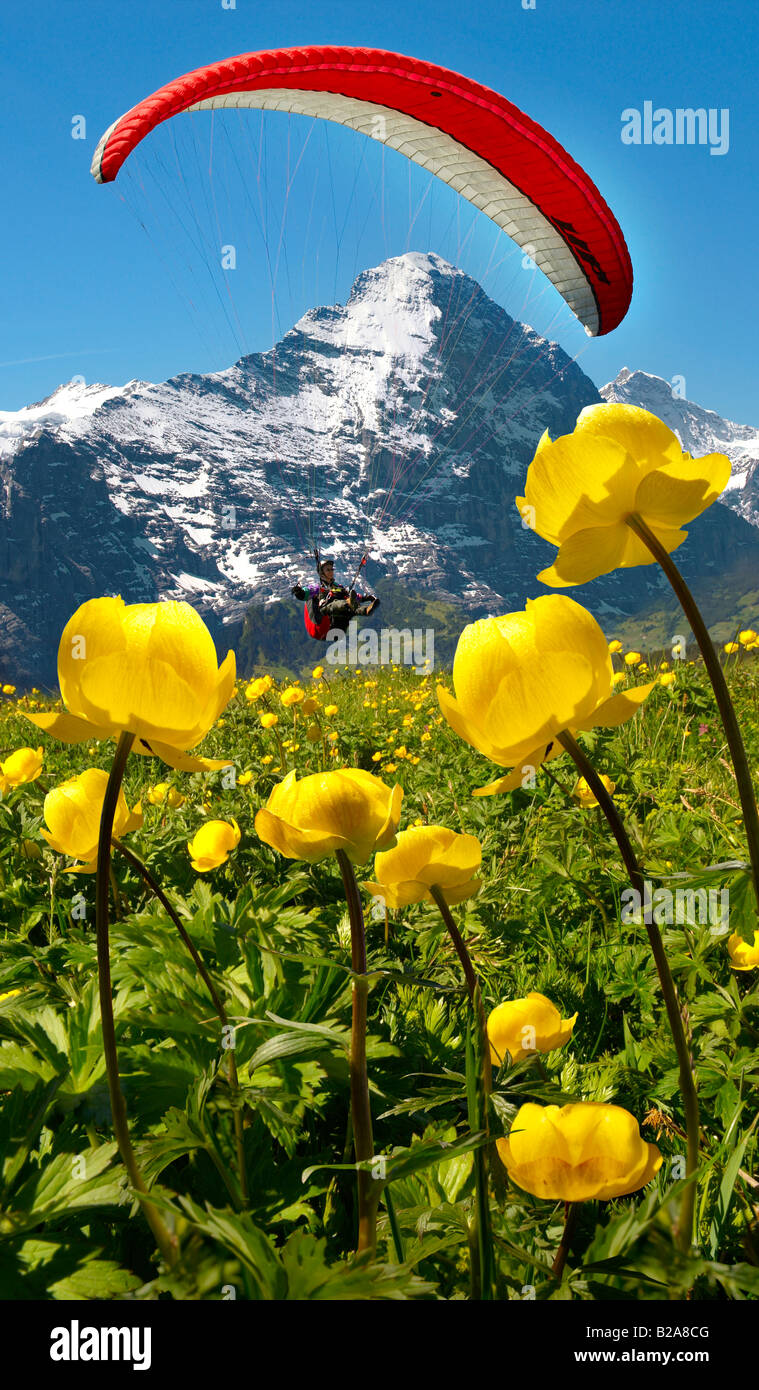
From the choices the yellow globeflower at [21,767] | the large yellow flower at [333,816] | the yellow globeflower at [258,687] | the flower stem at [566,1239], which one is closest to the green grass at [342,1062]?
the flower stem at [566,1239]

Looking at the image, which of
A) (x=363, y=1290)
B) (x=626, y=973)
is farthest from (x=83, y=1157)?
(x=626, y=973)

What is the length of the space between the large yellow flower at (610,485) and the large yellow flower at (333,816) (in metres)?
0.33

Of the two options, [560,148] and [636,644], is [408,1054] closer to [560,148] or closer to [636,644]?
[560,148]

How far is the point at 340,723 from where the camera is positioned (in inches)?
202

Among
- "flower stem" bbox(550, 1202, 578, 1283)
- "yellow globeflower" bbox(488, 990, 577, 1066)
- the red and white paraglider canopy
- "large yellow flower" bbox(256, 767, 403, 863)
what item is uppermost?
the red and white paraglider canopy

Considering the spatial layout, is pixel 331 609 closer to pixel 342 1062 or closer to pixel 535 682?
pixel 342 1062

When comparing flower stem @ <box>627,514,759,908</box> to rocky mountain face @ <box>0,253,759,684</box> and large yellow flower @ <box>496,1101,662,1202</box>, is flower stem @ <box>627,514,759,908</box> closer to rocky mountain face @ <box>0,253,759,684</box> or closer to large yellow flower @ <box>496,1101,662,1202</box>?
large yellow flower @ <box>496,1101,662,1202</box>

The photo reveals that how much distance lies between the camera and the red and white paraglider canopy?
19.0 ft

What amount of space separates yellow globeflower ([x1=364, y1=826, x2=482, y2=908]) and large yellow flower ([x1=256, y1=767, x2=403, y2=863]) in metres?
0.08

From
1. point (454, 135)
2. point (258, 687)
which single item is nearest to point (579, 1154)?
point (258, 687)

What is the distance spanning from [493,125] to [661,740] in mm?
6857

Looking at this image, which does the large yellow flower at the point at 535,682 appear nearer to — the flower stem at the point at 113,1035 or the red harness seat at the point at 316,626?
the flower stem at the point at 113,1035

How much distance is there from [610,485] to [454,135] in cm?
913

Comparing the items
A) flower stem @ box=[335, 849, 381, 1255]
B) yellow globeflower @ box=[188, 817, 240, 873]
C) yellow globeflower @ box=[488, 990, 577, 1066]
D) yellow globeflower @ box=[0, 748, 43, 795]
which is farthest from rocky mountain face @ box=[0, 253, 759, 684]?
flower stem @ box=[335, 849, 381, 1255]
